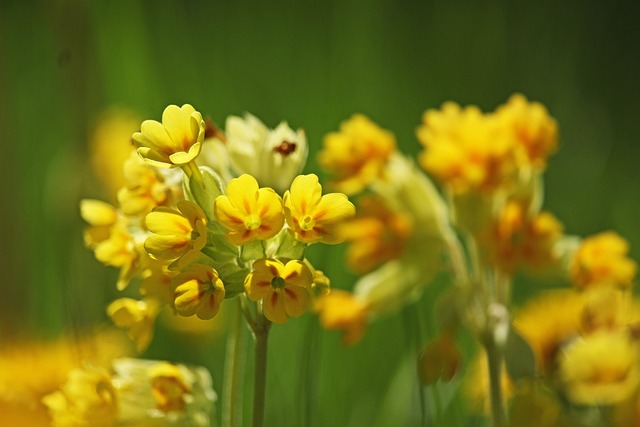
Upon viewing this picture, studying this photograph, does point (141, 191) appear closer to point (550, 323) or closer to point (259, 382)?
point (259, 382)

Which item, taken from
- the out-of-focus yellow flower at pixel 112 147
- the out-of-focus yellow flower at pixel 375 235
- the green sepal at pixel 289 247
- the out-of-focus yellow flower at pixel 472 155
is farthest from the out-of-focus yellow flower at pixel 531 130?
the out-of-focus yellow flower at pixel 112 147

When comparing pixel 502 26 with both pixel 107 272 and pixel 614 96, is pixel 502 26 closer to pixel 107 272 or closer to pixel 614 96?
pixel 614 96

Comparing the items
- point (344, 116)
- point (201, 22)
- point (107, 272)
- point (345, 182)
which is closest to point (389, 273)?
point (345, 182)

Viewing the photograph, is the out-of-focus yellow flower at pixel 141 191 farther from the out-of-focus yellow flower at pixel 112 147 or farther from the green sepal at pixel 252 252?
the out-of-focus yellow flower at pixel 112 147

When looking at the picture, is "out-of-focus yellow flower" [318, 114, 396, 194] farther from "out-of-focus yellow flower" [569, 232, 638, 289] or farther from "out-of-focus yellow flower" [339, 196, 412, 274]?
"out-of-focus yellow flower" [569, 232, 638, 289]

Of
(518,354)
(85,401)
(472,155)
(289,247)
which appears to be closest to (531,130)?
(472,155)
